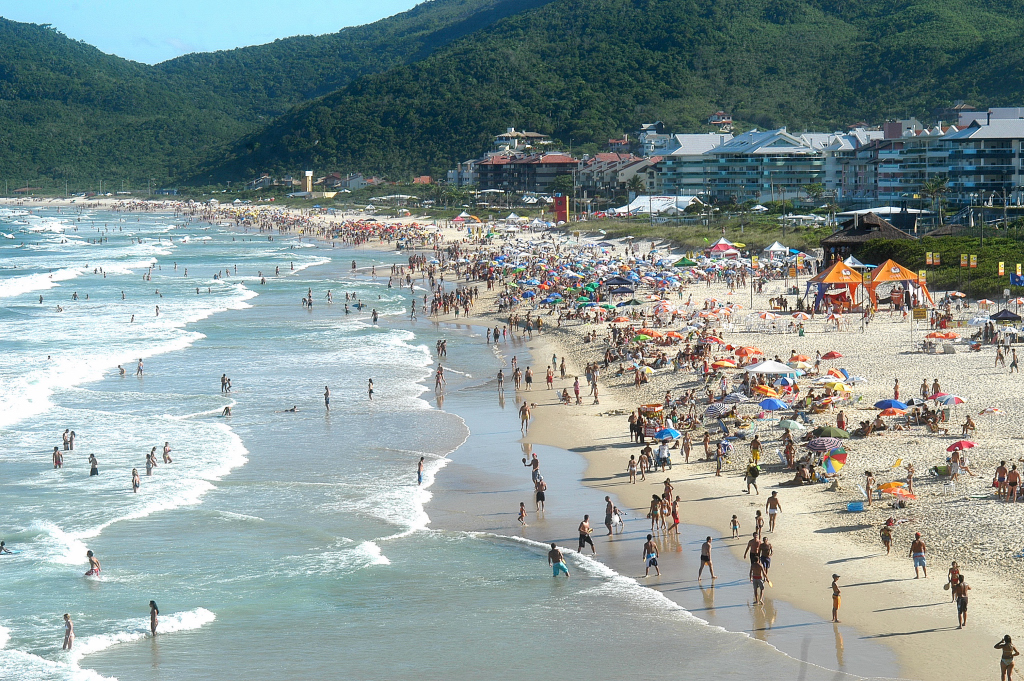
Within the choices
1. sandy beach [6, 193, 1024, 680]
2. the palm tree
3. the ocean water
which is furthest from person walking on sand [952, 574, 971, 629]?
the palm tree

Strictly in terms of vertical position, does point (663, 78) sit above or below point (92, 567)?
above

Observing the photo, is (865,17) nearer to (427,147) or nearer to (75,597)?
(427,147)

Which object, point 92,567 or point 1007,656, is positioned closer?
point 1007,656

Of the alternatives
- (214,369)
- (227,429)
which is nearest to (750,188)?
(214,369)

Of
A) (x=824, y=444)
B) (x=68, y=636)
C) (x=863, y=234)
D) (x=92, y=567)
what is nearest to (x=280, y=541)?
(x=92, y=567)

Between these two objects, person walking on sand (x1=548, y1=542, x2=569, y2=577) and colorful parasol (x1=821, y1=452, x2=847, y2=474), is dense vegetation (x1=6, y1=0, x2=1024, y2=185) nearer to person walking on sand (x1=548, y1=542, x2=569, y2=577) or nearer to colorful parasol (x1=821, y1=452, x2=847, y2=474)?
colorful parasol (x1=821, y1=452, x2=847, y2=474)

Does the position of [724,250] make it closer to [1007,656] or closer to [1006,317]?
[1006,317]
